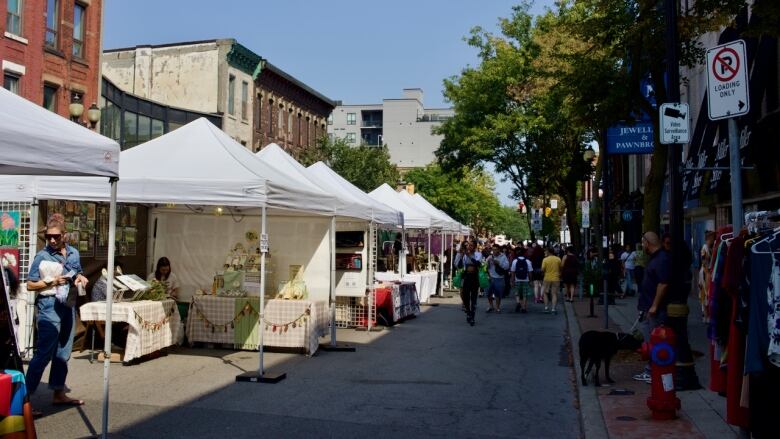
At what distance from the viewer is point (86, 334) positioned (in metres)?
11.6

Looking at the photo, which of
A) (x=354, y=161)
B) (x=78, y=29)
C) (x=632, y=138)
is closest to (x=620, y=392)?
(x=632, y=138)

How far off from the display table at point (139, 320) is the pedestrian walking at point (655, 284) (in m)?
6.81

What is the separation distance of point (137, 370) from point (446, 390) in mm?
4278

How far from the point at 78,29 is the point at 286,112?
2045cm

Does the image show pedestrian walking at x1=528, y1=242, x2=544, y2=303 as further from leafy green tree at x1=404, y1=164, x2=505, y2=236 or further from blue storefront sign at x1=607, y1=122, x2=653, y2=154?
leafy green tree at x1=404, y1=164, x2=505, y2=236

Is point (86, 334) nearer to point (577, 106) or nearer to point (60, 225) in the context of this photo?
point (60, 225)

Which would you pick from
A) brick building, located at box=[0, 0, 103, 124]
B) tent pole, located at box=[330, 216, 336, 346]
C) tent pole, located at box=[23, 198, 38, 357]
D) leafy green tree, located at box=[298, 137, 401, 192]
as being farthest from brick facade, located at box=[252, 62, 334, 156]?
tent pole, located at box=[23, 198, 38, 357]

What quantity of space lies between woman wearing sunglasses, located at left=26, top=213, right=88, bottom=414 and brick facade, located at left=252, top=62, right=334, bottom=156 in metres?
34.8

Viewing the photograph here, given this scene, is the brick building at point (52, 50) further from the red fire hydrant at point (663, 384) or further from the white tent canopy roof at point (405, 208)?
the red fire hydrant at point (663, 384)

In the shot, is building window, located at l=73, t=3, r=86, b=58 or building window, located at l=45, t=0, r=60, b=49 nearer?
building window, located at l=45, t=0, r=60, b=49

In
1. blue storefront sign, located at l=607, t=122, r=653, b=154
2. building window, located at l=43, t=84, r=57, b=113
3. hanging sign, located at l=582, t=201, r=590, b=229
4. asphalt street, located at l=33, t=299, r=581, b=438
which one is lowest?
asphalt street, located at l=33, t=299, r=581, b=438

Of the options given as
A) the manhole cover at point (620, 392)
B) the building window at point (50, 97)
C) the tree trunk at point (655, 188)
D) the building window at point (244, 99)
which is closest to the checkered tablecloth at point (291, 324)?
the manhole cover at point (620, 392)

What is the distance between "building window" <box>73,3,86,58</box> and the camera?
88.4 feet

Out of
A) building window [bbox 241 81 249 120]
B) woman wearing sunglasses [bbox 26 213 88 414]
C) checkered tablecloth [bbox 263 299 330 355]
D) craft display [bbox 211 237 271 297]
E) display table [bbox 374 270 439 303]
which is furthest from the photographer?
building window [bbox 241 81 249 120]
